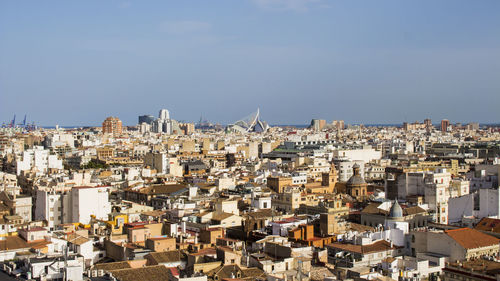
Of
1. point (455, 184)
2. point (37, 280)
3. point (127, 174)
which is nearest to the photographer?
point (37, 280)

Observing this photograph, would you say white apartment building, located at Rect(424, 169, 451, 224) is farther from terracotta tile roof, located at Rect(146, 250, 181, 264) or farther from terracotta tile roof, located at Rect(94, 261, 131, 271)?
terracotta tile roof, located at Rect(94, 261, 131, 271)

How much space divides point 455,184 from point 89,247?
23.0m

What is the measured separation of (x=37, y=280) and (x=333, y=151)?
66910 mm

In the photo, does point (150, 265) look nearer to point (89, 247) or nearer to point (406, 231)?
point (89, 247)

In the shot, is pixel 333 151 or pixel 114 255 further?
pixel 333 151

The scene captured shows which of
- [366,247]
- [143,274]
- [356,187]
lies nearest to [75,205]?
[143,274]

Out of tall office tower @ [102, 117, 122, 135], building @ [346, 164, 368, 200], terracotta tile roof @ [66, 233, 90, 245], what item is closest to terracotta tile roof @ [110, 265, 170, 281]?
terracotta tile roof @ [66, 233, 90, 245]

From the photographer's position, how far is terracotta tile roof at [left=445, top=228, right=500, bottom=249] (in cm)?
2687

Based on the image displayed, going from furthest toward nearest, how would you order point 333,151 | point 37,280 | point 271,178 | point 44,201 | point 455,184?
point 333,151 → point 271,178 → point 455,184 → point 44,201 → point 37,280

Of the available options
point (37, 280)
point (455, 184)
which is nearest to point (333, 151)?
point (455, 184)

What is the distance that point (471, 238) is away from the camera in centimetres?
2747

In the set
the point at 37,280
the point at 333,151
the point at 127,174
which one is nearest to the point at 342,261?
the point at 37,280

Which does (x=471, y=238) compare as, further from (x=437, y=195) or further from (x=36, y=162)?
(x=36, y=162)

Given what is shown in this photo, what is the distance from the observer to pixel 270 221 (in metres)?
32.9
